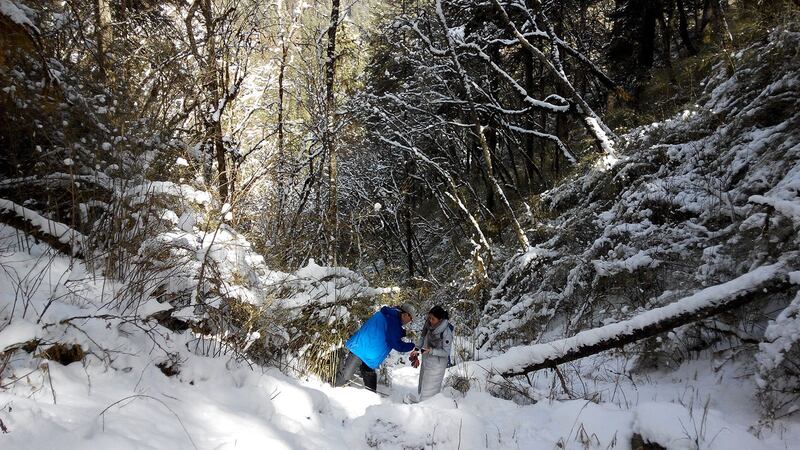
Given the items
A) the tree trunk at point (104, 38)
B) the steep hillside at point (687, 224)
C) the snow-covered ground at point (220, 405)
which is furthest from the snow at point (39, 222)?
the steep hillside at point (687, 224)

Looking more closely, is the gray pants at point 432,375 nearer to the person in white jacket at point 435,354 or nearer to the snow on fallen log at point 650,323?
the person in white jacket at point 435,354

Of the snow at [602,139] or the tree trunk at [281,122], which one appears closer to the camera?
the snow at [602,139]

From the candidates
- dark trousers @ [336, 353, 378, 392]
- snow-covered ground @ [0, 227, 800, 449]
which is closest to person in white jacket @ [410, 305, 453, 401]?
dark trousers @ [336, 353, 378, 392]

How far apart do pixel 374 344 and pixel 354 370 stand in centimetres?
42

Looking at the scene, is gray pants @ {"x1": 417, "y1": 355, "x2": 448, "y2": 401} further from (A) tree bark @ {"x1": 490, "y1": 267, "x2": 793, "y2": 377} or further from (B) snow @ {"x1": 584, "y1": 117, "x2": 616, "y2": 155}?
(B) snow @ {"x1": 584, "y1": 117, "x2": 616, "y2": 155}

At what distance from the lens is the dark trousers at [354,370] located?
19.4ft

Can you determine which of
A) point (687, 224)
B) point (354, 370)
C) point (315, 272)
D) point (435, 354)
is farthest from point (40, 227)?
point (687, 224)

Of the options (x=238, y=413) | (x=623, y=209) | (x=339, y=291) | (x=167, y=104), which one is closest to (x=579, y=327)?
(x=623, y=209)

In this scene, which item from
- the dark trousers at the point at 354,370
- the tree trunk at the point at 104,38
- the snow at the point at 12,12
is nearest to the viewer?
the snow at the point at 12,12

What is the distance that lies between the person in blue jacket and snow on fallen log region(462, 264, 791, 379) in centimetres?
168

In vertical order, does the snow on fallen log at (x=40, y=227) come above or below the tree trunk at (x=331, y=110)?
below

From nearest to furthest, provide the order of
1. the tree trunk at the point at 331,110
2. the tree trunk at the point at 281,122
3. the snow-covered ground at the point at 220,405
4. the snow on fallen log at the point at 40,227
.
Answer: the snow-covered ground at the point at 220,405 < the snow on fallen log at the point at 40,227 < the tree trunk at the point at 281,122 < the tree trunk at the point at 331,110

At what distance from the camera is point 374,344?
598 centimetres

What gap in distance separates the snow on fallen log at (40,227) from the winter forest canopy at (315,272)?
2 cm
